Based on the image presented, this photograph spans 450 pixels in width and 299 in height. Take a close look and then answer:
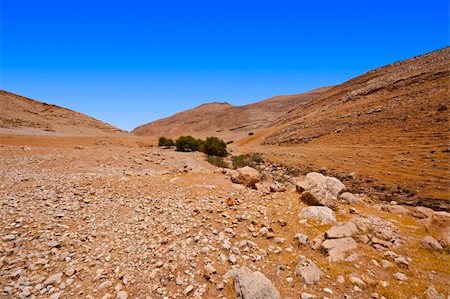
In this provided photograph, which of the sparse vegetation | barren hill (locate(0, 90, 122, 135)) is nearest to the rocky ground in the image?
the sparse vegetation

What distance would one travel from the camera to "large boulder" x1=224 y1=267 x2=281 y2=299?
14.4ft

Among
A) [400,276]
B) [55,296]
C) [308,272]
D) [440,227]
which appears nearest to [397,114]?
[440,227]

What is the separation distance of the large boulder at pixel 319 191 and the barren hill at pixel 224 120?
6411cm

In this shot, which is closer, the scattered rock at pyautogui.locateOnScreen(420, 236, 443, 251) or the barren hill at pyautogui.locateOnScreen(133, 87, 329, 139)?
the scattered rock at pyautogui.locateOnScreen(420, 236, 443, 251)

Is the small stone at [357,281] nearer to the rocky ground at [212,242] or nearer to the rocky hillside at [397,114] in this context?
the rocky ground at [212,242]

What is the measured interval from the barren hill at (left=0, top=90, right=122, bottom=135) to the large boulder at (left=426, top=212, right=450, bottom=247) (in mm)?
37768

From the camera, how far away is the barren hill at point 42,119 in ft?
112

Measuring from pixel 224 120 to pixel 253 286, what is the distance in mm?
85454

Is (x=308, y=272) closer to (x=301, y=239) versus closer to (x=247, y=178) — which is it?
(x=301, y=239)

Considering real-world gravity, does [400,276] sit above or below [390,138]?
below

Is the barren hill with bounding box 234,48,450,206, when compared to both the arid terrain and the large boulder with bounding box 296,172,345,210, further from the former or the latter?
the large boulder with bounding box 296,172,345,210

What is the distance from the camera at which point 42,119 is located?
3925cm

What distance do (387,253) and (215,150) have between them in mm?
17245

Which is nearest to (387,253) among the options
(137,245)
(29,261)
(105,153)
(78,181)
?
(137,245)
